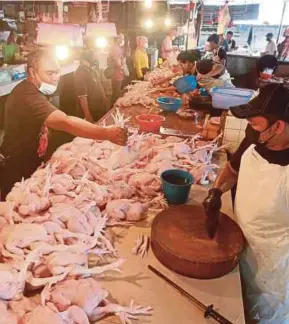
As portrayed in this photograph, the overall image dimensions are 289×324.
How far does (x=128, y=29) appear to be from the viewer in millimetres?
12188

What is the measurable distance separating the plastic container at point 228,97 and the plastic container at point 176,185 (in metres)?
2.07

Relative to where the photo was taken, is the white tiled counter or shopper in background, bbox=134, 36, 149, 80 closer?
the white tiled counter

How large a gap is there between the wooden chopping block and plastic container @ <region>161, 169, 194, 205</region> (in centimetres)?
30

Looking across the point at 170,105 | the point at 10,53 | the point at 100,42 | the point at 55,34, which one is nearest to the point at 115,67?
the point at 100,42

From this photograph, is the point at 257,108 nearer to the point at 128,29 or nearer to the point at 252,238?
the point at 252,238

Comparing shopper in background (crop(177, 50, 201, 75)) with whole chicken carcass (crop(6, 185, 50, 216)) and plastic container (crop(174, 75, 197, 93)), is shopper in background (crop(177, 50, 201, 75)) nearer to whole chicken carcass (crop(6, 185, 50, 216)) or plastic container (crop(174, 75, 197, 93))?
plastic container (crop(174, 75, 197, 93))

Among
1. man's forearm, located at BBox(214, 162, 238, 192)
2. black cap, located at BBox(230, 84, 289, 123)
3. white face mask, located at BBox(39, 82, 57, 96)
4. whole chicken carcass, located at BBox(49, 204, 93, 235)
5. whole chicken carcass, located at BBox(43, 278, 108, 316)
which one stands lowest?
whole chicken carcass, located at BBox(43, 278, 108, 316)

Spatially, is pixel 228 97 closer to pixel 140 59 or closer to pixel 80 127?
pixel 80 127

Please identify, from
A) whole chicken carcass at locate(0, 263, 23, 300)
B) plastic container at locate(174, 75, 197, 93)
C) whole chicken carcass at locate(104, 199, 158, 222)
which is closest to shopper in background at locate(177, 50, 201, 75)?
plastic container at locate(174, 75, 197, 93)

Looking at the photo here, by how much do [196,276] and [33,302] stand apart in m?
0.81

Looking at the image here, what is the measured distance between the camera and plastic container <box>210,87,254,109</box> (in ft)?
13.4

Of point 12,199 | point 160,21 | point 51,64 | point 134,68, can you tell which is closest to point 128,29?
point 160,21

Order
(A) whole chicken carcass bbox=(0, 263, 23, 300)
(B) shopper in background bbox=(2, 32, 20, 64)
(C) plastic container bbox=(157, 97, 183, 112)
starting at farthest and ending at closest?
(B) shopper in background bbox=(2, 32, 20, 64) → (C) plastic container bbox=(157, 97, 183, 112) → (A) whole chicken carcass bbox=(0, 263, 23, 300)

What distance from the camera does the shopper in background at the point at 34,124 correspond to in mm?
2597
